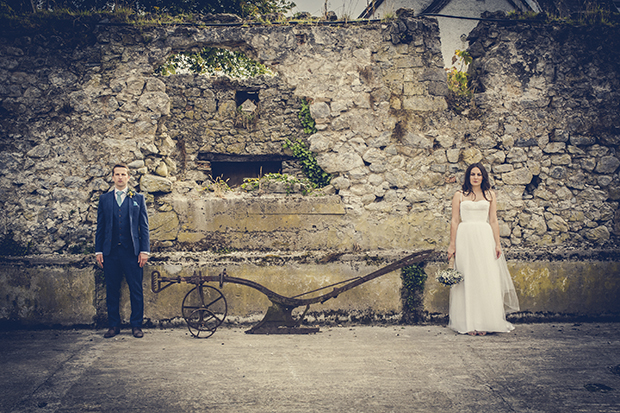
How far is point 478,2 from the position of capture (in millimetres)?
15375

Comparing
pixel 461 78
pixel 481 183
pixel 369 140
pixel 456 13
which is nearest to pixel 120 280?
pixel 369 140

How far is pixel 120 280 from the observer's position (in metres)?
4.21

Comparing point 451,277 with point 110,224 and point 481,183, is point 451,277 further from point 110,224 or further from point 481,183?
point 110,224

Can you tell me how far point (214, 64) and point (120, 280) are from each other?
310 centimetres

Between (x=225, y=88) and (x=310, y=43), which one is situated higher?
(x=310, y=43)

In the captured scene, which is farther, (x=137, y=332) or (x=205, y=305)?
(x=205, y=305)

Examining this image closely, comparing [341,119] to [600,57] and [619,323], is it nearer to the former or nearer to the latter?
[600,57]

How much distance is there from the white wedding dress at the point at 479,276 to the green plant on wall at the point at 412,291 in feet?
1.64

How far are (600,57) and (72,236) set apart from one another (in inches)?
285

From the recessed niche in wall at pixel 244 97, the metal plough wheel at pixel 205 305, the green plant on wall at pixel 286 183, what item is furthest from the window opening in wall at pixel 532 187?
the metal plough wheel at pixel 205 305

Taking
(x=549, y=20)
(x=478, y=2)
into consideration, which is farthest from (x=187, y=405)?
(x=478, y=2)

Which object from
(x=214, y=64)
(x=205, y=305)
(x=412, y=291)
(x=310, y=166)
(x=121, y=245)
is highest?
(x=214, y=64)

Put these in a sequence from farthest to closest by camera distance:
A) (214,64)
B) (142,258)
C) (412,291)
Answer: (214,64), (412,291), (142,258)

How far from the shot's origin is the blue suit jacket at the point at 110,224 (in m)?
4.07
